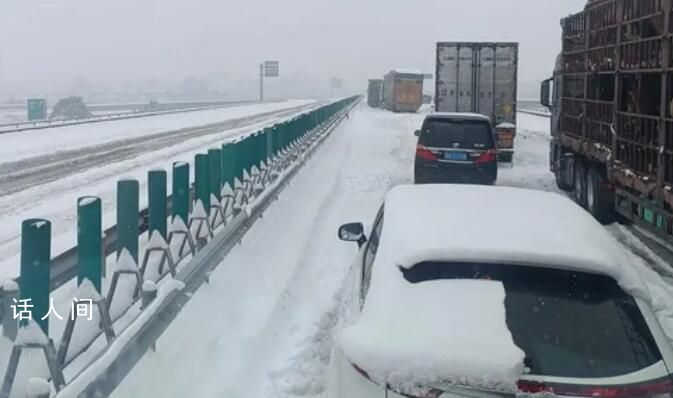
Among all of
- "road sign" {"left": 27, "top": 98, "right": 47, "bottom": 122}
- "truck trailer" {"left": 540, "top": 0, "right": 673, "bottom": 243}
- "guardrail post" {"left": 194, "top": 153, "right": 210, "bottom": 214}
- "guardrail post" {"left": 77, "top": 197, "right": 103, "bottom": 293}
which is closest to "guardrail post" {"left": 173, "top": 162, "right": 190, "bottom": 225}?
"guardrail post" {"left": 194, "top": 153, "right": 210, "bottom": 214}

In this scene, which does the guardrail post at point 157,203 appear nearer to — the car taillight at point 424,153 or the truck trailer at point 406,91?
the car taillight at point 424,153

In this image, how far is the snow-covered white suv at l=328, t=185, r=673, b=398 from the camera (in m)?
3.49

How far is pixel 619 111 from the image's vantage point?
13219 millimetres

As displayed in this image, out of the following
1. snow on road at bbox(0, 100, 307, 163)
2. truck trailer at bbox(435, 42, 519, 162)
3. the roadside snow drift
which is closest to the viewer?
the roadside snow drift

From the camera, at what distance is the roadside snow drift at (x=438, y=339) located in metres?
3.45

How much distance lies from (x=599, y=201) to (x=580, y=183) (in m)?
1.87

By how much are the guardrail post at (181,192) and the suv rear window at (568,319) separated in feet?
15.7

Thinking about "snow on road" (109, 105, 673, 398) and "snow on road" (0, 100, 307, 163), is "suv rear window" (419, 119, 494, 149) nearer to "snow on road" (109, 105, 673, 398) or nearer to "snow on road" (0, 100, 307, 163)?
"snow on road" (109, 105, 673, 398)

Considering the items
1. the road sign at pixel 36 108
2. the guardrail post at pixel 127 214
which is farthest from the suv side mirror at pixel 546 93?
the road sign at pixel 36 108

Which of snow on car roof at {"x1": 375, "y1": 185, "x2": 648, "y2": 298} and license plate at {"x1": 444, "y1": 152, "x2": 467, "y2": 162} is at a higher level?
snow on car roof at {"x1": 375, "y1": 185, "x2": 648, "y2": 298}

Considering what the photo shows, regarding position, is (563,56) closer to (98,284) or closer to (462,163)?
(462,163)

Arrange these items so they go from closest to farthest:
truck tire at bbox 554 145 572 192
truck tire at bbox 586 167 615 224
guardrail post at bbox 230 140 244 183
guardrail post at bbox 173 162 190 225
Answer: guardrail post at bbox 173 162 190 225, guardrail post at bbox 230 140 244 183, truck tire at bbox 586 167 615 224, truck tire at bbox 554 145 572 192

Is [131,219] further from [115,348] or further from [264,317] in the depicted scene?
[115,348]

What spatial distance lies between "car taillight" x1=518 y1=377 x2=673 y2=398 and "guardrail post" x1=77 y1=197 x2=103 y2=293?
116 inches
